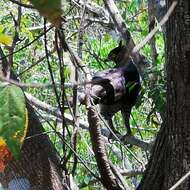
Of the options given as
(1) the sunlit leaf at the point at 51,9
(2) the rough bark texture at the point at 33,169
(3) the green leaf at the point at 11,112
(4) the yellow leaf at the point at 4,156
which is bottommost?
(2) the rough bark texture at the point at 33,169

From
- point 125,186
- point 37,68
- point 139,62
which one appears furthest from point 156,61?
point 37,68

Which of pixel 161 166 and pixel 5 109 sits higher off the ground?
pixel 5 109

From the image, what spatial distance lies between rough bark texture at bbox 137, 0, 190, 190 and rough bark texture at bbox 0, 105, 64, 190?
31cm

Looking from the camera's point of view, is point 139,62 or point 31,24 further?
point 31,24

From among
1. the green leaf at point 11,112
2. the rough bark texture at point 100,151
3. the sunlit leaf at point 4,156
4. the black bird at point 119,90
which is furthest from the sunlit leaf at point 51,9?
the black bird at point 119,90

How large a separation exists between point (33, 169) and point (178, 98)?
17.0 inches

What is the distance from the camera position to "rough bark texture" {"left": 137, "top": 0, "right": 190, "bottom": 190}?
3.27ft

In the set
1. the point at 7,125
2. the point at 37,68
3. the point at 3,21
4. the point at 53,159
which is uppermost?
the point at 3,21

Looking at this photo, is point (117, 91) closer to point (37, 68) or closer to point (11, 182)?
point (11, 182)

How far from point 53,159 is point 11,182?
12 centimetres

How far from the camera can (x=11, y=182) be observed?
1276 mm

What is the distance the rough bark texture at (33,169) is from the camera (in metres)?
1.27

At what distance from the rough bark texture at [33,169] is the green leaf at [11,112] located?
21.5 inches

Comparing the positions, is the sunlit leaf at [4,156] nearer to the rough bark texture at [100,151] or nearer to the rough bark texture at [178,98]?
the rough bark texture at [100,151]
